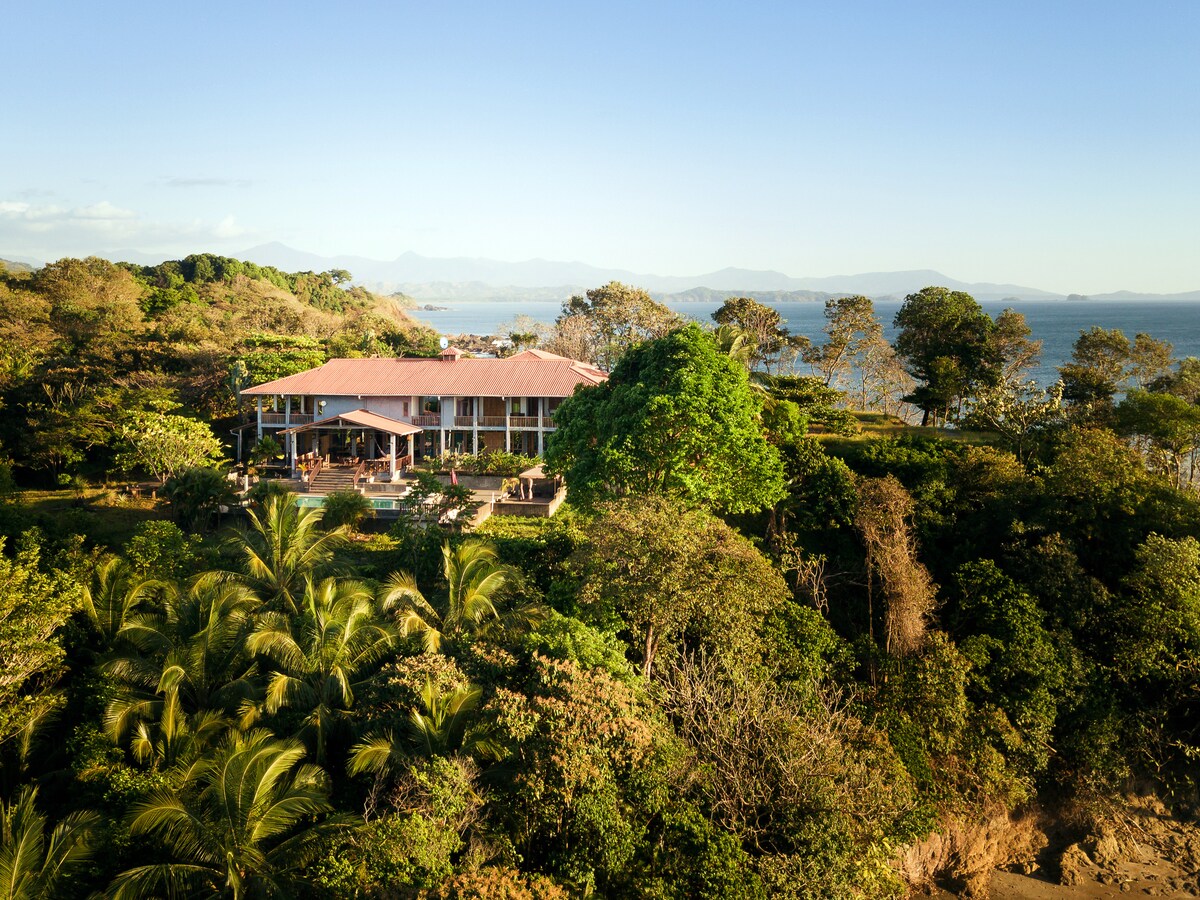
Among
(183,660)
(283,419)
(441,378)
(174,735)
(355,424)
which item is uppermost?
(441,378)

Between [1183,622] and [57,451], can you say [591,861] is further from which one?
[57,451]

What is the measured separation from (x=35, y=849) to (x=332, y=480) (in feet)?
67.0

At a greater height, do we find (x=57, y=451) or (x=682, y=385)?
(x=682, y=385)

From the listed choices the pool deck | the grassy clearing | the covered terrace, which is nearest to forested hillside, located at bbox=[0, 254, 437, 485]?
the grassy clearing

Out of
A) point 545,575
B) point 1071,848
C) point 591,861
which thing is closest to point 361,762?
point 591,861

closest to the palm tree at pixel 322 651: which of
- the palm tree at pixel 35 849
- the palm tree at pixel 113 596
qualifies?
the palm tree at pixel 113 596

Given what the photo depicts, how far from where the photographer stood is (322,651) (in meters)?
15.5

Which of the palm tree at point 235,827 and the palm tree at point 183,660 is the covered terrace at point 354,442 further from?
the palm tree at point 235,827

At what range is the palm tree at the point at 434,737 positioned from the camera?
42.3ft

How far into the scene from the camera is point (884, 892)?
14.0 meters

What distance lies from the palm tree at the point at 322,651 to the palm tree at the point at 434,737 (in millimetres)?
1390

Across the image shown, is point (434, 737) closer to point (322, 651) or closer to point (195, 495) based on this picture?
point (322, 651)

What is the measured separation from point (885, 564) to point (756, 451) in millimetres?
4044

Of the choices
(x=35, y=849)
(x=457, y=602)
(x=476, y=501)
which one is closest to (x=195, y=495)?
(x=476, y=501)
